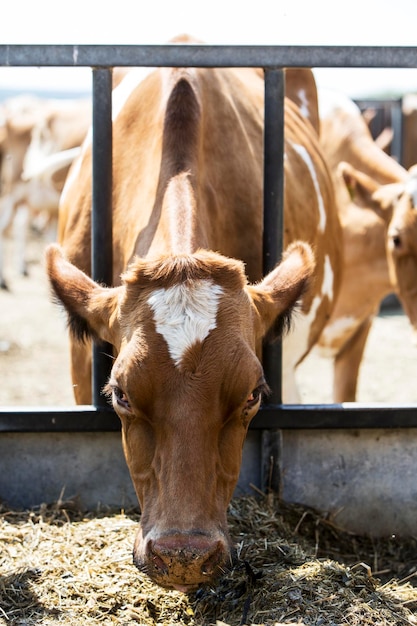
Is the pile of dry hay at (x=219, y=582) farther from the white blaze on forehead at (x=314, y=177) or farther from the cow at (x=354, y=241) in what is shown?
the cow at (x=354, y=241)

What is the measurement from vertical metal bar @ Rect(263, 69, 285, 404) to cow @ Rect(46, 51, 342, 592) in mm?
167

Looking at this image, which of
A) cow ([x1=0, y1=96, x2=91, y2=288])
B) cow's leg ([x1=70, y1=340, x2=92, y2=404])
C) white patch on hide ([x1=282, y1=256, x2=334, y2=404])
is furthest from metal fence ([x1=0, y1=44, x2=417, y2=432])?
cow ([x1=0, y1=96, x2=91, y2=288])

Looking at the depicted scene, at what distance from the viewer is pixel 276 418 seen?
3.62m

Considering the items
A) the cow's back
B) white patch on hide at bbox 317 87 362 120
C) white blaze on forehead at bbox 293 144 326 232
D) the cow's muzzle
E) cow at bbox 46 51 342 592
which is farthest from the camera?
white patch on hide at bbox 317 87 362 120

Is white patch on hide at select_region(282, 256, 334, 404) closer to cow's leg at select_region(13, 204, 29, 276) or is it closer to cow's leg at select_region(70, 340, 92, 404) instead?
cow's leg at select_region(70, 340, 92, 404)

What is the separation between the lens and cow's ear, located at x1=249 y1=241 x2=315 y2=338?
2.90 meters

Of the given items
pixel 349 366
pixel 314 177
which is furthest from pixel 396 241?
pixel 314 177

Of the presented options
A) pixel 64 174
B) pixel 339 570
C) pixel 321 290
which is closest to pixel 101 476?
pixel 339 570

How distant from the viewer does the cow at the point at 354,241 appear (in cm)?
645

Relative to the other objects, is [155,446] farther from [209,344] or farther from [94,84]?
[94,84]

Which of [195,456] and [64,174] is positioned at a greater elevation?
[64,174]

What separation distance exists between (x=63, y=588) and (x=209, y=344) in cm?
105

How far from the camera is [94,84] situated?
3512mm

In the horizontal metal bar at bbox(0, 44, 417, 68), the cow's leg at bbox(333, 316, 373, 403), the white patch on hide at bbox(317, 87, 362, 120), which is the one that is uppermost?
the white patch on hide at bbox(317, 87, 362, 120)
